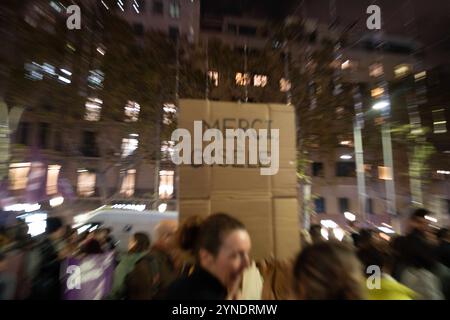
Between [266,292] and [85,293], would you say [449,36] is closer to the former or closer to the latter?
[266,292]

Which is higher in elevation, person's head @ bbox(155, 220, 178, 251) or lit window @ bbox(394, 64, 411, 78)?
lit window @ bbox(394, 64, 411, 78)

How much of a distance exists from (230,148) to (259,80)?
3.41m

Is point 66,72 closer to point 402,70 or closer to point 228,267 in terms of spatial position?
point 228,267

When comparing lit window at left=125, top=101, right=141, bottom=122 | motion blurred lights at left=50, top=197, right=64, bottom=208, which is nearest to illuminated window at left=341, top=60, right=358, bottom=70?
lit window at left=125, top=101, right=141, bottom=122

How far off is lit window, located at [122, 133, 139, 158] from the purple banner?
445cm

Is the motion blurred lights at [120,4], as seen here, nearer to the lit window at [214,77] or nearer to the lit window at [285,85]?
the lit window at [214,77]

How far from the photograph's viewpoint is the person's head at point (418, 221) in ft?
7.61

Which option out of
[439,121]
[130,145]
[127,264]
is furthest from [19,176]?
[439,121]

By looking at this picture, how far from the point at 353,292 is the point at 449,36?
6094 millimetres

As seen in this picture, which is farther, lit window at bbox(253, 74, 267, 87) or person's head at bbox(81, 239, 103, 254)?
lit window at bbox(253, 74, 267, 87)

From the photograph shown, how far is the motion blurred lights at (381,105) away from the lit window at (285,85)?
268cm

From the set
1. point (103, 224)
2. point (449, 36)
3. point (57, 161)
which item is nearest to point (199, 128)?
point (103, 224)

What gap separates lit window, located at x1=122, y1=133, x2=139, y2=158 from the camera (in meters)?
6.64

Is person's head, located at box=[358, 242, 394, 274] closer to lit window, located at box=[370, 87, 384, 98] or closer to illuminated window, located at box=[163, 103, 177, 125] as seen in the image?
illuminated window, located at box=[163, 103, 177, 125]
